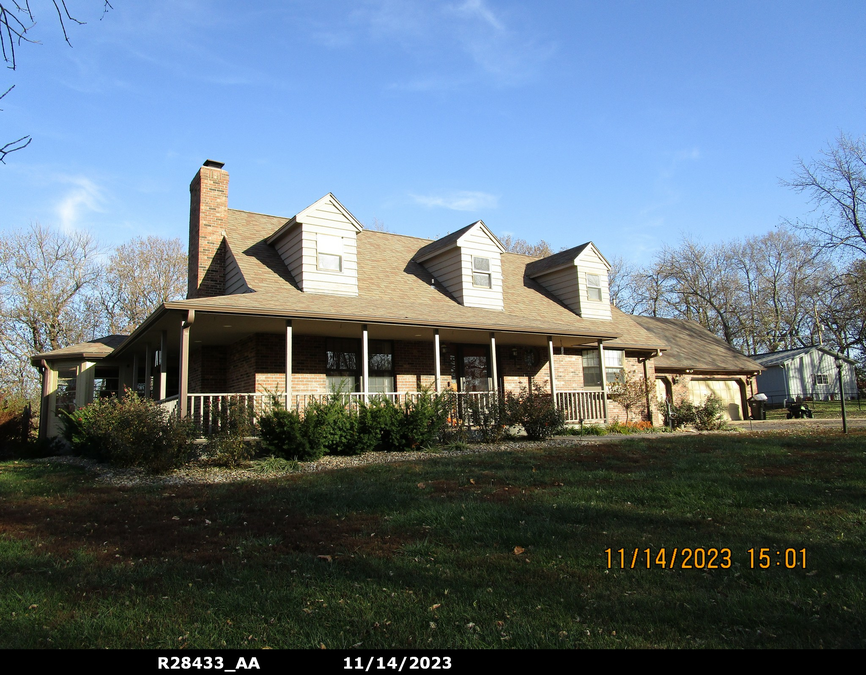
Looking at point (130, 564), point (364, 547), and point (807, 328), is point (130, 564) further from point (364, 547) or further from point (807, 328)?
point (807, 328)

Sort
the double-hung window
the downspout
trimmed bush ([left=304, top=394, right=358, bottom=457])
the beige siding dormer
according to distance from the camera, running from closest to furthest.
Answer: trimmed bush ([left=304, top=394, right=358, bottom=457]) → the beige siding dormer → the downspout → the double-hung window

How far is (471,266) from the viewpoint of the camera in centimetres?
1734

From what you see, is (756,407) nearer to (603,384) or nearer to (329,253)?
(603,384)

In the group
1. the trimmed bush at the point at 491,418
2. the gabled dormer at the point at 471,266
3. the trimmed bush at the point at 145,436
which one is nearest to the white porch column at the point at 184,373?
the trimmed bush at the point at 145,436

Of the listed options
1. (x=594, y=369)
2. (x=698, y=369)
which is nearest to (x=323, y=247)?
(x=594, y=369)

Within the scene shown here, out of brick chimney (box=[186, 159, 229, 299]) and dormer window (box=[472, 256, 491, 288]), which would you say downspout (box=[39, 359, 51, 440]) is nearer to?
brick chimney (box=[186, 159, 229, 299])

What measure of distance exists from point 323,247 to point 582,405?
28.5ft

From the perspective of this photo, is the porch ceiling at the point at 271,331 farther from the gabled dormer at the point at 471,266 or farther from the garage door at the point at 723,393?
the garage door at the point at 723,393

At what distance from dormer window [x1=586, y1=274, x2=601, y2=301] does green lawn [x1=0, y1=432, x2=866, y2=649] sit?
12328 mm

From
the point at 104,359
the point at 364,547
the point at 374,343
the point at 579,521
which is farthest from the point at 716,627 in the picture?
the point at 104,359

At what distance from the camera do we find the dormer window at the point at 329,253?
1495 centimetres

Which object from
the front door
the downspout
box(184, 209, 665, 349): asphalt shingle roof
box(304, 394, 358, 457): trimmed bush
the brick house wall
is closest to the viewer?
box(304, 394, 358, 457): trimmed bush

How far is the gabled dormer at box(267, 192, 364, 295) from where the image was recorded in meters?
14.7
